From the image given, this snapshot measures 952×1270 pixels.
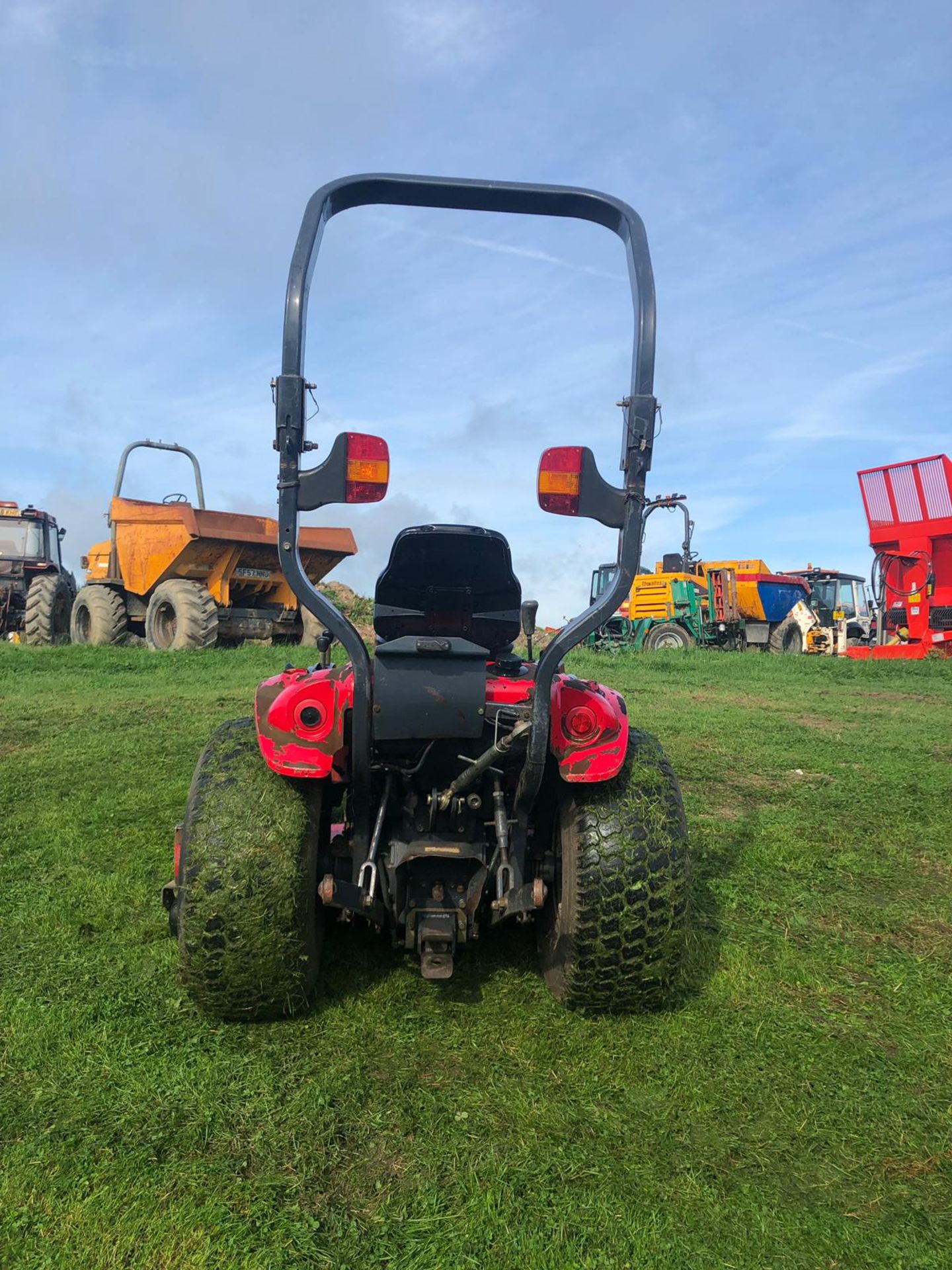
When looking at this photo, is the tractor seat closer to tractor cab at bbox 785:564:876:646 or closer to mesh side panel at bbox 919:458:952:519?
mesh side panel at bbox 919:458:952:519

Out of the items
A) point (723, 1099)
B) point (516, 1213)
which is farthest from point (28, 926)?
point (723, 1099)

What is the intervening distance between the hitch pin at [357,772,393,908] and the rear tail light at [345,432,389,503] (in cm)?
90

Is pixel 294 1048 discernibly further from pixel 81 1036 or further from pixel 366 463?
pixel 366 463

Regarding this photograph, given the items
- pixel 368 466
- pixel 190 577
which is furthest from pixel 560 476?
pixel 190 577

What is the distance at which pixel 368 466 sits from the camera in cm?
249

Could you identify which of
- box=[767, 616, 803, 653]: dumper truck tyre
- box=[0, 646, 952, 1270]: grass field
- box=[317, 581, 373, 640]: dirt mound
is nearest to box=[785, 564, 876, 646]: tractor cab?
box=[767, 616, 803, 653]: dumper truck tyre

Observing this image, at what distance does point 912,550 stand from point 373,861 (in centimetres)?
1440

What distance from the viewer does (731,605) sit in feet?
62.9

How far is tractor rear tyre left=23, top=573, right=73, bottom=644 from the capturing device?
52.5 feet

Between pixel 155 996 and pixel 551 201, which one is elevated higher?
pixel 551 201

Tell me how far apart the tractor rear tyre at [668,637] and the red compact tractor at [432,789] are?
16509 mm

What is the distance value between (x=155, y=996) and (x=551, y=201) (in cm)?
280

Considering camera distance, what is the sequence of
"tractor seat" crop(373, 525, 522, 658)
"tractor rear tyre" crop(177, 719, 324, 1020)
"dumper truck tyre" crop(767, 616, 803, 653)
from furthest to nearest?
"dumper truck tyre" crop(767, 616, 803, 653) → "tractor seat" crop(373, 525, 522, 658) → "tractor rear tyre" crop(177, 719, 324, 1020)

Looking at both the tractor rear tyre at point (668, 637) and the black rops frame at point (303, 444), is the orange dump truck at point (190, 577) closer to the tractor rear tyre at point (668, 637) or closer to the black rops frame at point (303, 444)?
the tractor rear tyre at point (668, 637)
